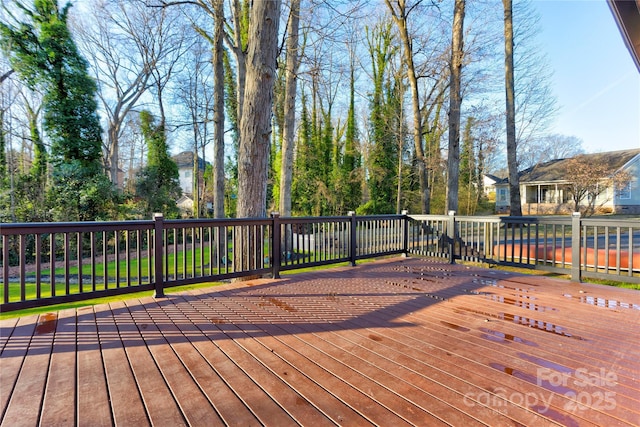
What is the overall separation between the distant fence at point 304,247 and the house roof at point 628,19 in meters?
1.83

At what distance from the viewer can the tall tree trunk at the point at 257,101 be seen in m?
4.57

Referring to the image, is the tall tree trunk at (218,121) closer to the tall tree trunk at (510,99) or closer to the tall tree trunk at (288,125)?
the tall tree trunk at (288,125)

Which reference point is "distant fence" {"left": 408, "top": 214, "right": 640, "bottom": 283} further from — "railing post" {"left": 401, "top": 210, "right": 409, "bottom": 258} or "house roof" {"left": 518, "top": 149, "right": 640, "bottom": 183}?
"house roof" {"left": 518, "top": 149, "right": 640, "bottom": 183}

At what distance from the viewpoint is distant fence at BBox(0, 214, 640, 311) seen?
115 inches

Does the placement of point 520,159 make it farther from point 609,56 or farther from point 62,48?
point 62,48

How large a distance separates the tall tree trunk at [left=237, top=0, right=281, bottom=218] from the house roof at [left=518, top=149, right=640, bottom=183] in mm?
20130

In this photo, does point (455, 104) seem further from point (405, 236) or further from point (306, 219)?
point (306, 219)

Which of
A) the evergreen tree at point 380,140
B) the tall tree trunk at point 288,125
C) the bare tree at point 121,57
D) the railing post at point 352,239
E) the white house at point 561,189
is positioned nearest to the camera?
the railing post at point 352,239

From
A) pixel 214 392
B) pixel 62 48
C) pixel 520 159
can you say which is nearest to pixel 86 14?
pixel 62 48

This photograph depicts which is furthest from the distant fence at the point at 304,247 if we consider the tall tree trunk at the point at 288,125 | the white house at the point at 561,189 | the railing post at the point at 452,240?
the white house at the point at 561,189

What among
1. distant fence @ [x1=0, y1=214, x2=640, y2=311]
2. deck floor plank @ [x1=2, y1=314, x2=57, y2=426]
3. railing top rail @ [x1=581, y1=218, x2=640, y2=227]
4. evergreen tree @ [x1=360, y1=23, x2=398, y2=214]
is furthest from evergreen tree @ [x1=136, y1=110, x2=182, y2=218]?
railing top rail @ [x1=581, y1=218, x2=640, y2=227]

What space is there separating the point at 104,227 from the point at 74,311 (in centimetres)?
80

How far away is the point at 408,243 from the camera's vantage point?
6.09 metres

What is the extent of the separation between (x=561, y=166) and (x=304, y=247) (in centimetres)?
2507
